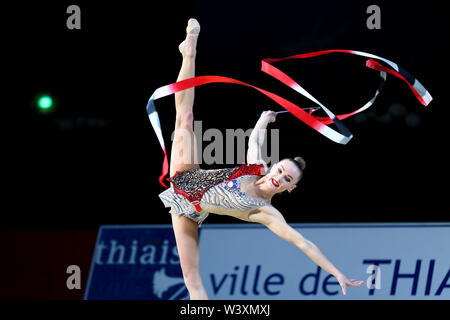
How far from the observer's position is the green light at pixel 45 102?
18.9 feet

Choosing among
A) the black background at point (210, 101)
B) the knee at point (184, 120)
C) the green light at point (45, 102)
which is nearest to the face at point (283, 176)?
the knee at point (184, 120)

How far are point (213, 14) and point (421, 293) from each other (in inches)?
102

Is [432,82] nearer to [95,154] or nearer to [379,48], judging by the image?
[379,48]

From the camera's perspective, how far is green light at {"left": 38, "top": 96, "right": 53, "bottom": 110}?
5.75m

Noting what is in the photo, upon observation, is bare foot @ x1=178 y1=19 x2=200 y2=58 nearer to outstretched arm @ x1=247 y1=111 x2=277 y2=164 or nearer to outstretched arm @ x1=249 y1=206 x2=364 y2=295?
outstretched arm @ x1=247 y1=111 x2=277 y2=164

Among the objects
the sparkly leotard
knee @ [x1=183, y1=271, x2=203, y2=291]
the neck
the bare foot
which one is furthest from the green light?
the neck

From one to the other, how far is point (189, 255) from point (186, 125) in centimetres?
A: 76

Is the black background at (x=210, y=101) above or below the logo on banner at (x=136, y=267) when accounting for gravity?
above

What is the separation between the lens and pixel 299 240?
356 cm

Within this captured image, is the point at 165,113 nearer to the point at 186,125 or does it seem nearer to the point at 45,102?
the point at 45,102

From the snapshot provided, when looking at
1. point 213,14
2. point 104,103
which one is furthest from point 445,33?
point 104,103

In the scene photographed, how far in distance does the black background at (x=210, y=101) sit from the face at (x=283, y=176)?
62.5 inches

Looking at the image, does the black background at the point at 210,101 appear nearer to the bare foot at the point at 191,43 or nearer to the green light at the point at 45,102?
the green light at the point at 45,102

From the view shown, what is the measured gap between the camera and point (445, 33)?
5.13 meters
